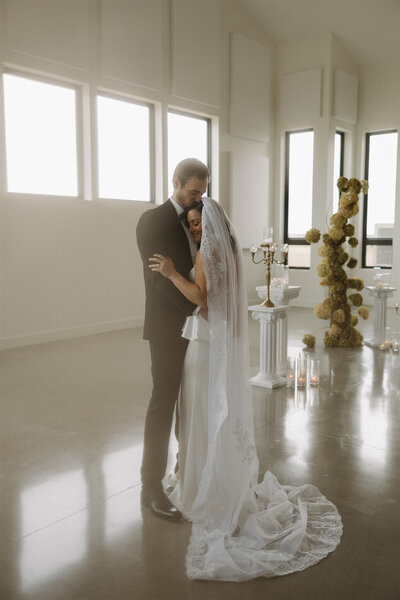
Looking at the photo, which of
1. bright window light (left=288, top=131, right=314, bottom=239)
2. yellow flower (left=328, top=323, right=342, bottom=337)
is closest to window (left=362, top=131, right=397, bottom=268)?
bright window light (left=288, top=131, right=314, bottom=239)

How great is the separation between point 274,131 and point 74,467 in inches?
340

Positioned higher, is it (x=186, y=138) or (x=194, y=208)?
(x=186, y=138)

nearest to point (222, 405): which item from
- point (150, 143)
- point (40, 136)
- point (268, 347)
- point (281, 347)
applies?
point (268, 347)

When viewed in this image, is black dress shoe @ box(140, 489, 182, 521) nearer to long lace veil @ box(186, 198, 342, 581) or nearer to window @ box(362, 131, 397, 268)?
long lace veil @ box(186, 198, 342, 581)

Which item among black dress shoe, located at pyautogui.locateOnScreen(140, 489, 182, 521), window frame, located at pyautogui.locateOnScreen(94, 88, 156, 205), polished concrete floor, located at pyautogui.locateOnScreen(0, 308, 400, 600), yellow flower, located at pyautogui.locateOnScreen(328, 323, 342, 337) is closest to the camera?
polished concrete floor, located at pyautogui.locateOnScreen(0, 308, 400, 600)

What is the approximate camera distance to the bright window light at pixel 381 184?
33.4 feet

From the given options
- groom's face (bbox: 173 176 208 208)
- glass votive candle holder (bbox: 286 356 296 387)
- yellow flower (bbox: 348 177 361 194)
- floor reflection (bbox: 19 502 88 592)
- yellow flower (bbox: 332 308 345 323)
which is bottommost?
floor reflection (bbox: 19 502 88 592)

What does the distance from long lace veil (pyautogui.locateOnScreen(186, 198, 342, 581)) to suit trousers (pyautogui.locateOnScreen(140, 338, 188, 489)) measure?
0.24 meters

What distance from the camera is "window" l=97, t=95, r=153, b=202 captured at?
741 centimetres

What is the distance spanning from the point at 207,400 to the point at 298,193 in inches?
334

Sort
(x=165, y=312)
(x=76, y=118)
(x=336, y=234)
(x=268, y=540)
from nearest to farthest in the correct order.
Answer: (x=268, y=540)
(x=165, y=312)
(x=336, y=234)
(x=76, y=118)

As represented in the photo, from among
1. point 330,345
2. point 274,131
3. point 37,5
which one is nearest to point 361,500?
point 330,345

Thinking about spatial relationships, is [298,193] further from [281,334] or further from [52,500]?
[52,500]

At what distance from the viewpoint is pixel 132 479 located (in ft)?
9.64
